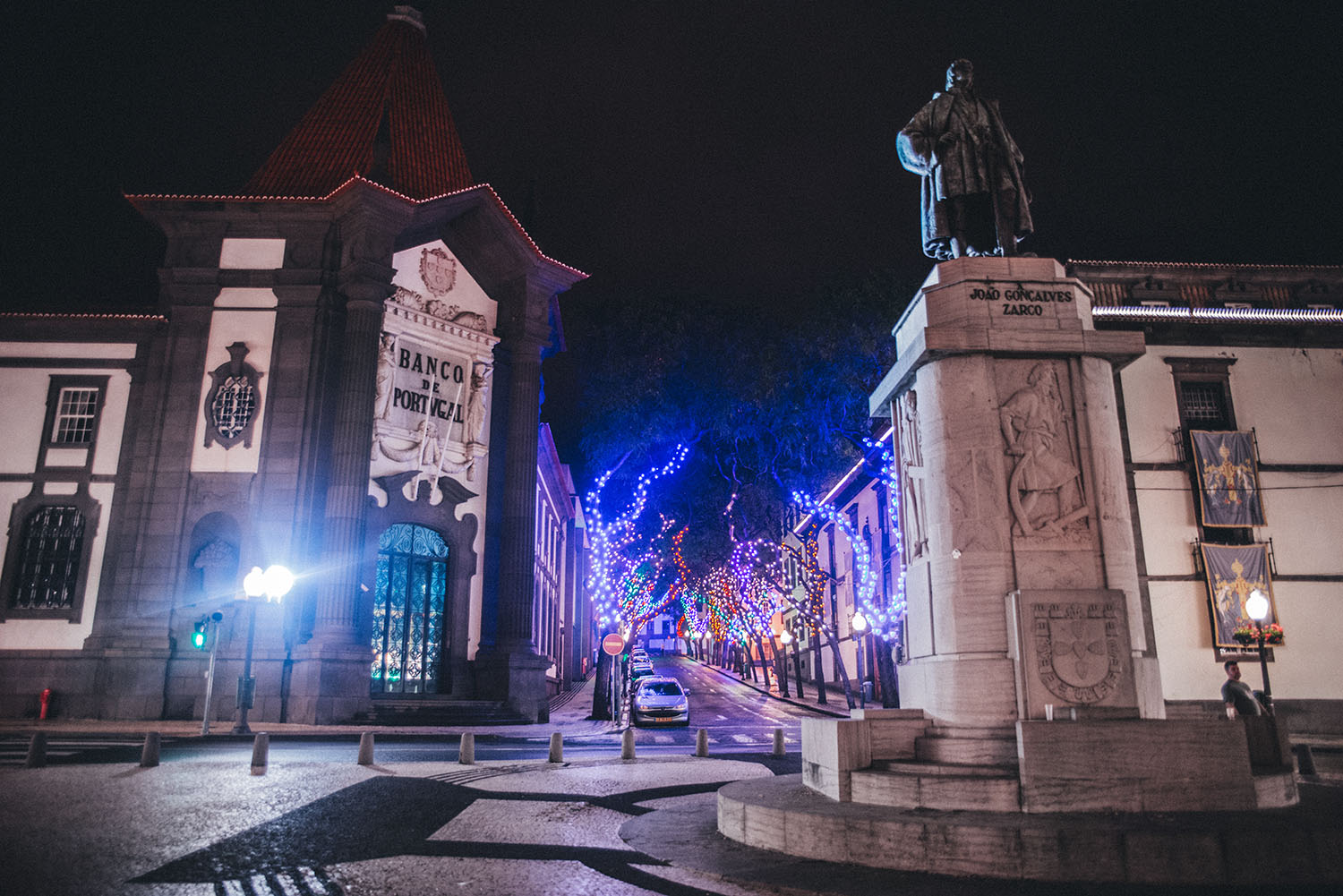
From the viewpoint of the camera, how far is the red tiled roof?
2645cm

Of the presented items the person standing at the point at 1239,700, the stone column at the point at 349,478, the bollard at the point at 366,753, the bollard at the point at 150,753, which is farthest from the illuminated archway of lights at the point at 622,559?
the person standing at the point at 1239,700

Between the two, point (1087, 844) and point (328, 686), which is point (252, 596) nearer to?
point (328, 686)

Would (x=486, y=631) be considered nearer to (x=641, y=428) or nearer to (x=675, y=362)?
(x=641, y=428)

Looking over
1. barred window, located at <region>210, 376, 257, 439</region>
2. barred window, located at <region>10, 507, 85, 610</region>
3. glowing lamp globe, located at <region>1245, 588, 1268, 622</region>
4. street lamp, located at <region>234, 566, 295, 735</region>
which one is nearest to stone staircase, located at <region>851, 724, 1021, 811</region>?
Answer: glowing lamp globe, located at <region>1245, 588, 1268, 622</region>

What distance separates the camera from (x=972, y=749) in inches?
274

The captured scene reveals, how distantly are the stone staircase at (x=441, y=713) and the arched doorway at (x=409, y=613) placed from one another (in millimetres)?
925

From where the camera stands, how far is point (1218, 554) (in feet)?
77.8

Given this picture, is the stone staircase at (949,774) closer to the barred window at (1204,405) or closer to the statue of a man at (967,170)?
the statue of a man at (967,170)

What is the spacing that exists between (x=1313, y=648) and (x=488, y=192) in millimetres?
26873

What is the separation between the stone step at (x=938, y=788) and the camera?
20.9ft

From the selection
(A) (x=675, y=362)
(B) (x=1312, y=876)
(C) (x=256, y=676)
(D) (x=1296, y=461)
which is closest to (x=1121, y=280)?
(D) (x=1296, y=461)

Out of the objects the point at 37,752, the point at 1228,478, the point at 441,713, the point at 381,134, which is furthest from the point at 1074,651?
the point at 381,134

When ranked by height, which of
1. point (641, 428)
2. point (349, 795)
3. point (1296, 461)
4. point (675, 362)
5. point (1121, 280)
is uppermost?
point (1121, 280)

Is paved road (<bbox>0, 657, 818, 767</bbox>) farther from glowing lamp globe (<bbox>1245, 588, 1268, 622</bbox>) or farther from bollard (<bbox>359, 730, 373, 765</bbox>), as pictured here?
glowing lamp globe (<bbox>1245, 588, 1268, 622</bbox>)
